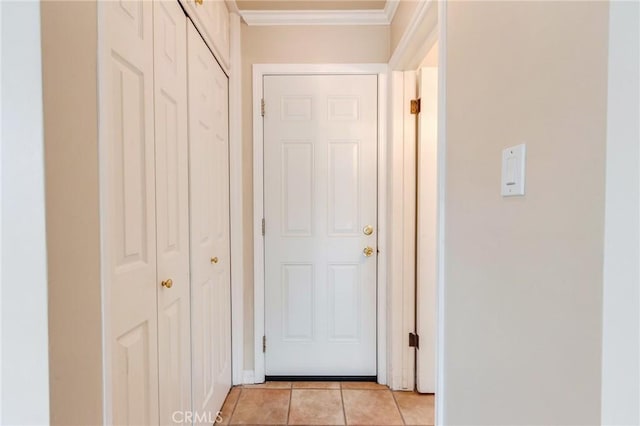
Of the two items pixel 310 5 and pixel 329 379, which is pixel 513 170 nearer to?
pixel 310 5

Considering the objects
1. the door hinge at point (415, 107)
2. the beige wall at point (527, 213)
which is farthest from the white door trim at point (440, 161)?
the door hinge at point (415, 107)

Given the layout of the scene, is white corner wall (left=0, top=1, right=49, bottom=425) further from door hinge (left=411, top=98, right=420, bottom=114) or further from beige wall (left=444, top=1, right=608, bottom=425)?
door hinge (left=411, top=98, right=420, bottom=114)

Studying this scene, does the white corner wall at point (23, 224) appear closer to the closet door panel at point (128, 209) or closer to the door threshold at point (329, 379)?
the closet door panel at point (128, 209)

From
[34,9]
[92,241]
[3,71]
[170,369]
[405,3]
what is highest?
[405,3]

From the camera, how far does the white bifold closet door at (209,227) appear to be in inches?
52.5

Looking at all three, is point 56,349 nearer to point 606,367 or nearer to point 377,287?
point 606,367

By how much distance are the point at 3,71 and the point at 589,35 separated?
1.04 m

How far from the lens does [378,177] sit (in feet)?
6.32

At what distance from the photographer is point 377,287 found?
196 cm

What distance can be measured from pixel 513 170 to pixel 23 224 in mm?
1026

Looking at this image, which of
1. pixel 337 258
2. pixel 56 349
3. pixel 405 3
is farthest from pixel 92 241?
pixel 405 3

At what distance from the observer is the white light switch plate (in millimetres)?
677

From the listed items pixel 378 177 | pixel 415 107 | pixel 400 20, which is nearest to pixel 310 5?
pixel 400 20

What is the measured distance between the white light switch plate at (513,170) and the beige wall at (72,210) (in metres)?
0.97
